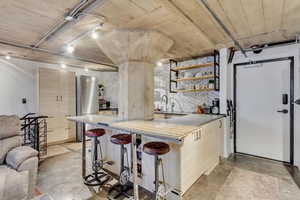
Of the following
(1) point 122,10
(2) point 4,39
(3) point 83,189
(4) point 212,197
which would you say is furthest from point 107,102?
(4) point 212,197

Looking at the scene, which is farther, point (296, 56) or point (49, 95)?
point (49, 95)

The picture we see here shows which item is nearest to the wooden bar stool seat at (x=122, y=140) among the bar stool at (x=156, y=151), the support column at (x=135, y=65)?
the bar stool at (x=156, y=151)

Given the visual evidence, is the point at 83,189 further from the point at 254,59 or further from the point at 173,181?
the point at 254,59

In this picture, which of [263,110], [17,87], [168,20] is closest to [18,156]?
[168,20]

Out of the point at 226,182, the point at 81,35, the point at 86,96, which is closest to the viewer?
the point at 226,182

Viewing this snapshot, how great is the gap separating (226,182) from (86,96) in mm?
4502

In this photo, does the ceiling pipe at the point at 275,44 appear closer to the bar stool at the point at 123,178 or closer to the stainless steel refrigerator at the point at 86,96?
the bar stool at the point at 123,178

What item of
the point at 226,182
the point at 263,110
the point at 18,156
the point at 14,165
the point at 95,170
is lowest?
the point at 226,182

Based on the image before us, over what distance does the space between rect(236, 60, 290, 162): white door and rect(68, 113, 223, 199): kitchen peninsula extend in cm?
120

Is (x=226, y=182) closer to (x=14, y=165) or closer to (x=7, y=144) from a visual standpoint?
(x=14, y=165)

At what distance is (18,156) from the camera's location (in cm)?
199

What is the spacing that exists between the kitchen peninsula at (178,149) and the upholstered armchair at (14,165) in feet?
2.94

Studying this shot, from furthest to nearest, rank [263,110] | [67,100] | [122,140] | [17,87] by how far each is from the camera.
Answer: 1. [67,100]
2. [17,87]
3. [263,110]
4. [122,140]

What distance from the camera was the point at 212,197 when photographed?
2.13 metres
